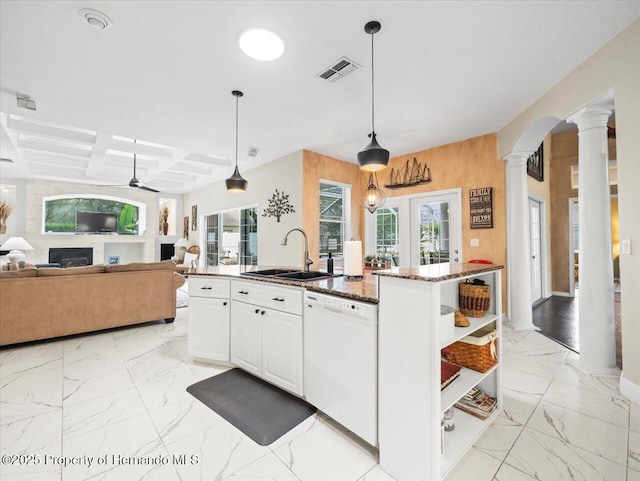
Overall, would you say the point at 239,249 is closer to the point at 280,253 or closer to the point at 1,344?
the point at 280,253

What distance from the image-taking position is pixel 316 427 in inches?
73.2

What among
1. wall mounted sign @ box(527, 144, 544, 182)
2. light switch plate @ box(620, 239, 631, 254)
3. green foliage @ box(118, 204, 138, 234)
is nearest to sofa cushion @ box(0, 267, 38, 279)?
green foliage @ box(118, 204, 138, 234)

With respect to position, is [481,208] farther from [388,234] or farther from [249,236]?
[249,236]

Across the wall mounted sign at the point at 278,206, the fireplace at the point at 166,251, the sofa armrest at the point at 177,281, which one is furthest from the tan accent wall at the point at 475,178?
the fireplace at the point at 166,251

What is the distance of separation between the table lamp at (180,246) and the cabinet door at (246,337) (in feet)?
21.8

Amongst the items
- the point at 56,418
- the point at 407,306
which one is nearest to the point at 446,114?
the point at 407,306

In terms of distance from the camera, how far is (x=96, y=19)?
1.99 metres

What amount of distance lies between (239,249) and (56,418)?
5.05 metres

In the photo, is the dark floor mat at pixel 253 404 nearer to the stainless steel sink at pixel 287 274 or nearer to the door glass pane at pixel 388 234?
Result: the stainless steel sink at pixel 287 274

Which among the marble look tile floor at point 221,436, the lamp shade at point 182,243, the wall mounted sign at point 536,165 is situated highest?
the wall mounted sign at point 536,165

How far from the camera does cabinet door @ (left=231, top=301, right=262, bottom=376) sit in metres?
2.37

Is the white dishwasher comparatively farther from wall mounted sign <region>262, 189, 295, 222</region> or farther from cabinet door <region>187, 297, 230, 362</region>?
wall mounted sign <region>262, 189, 295, 222</region>

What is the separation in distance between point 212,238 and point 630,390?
26.5 feet

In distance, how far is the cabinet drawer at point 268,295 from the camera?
2070 millimetres
